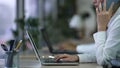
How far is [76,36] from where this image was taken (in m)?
8.27

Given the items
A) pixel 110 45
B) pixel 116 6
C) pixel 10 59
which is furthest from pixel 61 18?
pixel 10 59

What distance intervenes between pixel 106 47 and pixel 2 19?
4.24 m

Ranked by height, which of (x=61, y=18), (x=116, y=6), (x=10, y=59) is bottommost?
(x=10, y=59)

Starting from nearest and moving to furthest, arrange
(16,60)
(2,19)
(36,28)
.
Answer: (16,60)
(36,28)
(2,19)

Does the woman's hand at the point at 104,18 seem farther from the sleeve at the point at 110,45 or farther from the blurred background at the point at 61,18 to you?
the blurred background at the point at 61,18

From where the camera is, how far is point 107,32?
188cm

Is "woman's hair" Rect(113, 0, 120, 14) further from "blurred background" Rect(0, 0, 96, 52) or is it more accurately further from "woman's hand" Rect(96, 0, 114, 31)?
"blurred background" Rect(0, 0, 96, 52)

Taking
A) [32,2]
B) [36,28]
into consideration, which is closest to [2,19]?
[32,2]

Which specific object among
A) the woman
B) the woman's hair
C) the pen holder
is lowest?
the pen holder

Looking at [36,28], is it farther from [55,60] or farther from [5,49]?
[5,49]

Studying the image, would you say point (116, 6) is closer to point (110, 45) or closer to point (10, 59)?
point (110, 45)

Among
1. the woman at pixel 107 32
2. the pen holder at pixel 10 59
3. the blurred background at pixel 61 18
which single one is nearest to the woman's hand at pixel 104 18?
the woman at pixel 107 32

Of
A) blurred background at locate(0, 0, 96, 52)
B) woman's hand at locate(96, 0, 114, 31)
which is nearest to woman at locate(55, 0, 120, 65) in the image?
woman's hand at locate(96, 0, 114, 31)

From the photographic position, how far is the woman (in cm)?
178
